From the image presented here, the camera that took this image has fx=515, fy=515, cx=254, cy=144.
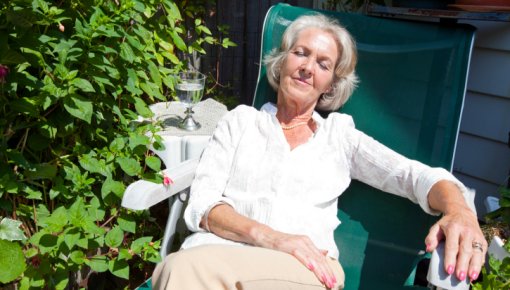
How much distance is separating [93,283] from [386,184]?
5.39ft

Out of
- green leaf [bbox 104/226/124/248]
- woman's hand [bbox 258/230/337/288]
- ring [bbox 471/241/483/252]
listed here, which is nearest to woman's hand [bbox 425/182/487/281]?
ring [bbox 471/241/483/252]

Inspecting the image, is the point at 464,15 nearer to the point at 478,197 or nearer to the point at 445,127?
the point at 445,127

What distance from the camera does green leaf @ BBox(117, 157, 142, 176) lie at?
2.07m

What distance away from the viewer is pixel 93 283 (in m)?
2.72

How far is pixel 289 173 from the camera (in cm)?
204

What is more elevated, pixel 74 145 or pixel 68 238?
pixel 74 145

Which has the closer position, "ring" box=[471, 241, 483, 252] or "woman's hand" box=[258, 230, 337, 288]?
"ring" box=[471, 241, 483, 252]

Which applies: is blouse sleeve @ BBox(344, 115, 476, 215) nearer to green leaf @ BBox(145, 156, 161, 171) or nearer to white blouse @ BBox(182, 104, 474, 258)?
white blouse @ BBox(182, 104, 474, 258)

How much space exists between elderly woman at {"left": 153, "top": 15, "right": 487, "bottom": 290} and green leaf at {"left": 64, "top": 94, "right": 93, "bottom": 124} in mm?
474

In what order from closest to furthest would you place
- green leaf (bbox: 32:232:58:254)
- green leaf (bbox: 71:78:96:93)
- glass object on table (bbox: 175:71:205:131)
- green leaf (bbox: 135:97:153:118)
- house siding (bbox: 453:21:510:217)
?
green leaf (bbox: 71:78:96:93)
green leaf (bbox: 32:232:58:254)
green leaf (bbox: 135:97:153:118)
glass object on table (bbox: 175:71:205:131)
house siding (bbox: 453:21:510:217)

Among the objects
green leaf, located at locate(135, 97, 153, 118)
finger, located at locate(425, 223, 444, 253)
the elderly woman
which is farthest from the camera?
green leaf, located at locate(135, 97, 153, 118)

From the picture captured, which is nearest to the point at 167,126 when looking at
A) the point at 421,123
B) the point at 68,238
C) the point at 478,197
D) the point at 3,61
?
the point at 68,238

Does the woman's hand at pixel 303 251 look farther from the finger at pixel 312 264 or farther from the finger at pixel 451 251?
the finger at pixel 451 251

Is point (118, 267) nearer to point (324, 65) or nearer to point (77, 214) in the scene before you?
point (77, 214)
